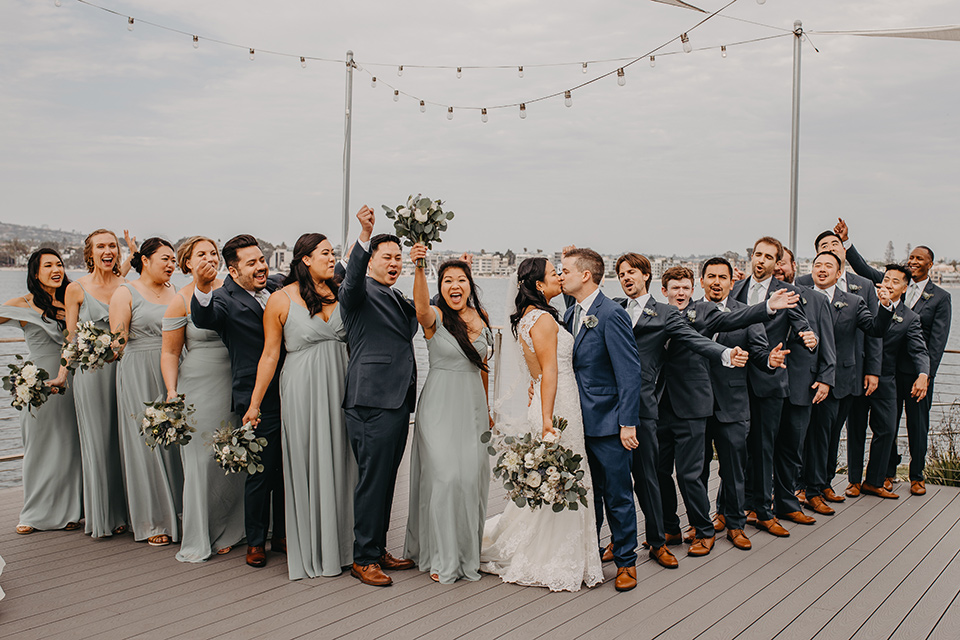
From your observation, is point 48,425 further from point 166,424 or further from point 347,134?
point 347,134

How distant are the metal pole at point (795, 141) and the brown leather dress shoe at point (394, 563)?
504 cm

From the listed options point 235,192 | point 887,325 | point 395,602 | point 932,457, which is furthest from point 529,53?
point 235,192

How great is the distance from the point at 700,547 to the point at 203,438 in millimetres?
3035

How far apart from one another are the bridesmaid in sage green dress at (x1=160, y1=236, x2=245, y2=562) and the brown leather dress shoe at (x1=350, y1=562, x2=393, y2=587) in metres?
0.95

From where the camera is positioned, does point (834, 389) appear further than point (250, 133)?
No

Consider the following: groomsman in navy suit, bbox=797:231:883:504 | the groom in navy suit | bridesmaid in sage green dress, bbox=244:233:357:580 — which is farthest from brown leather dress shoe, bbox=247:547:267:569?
groomsman in navy suit, bbox=797:231:883:504

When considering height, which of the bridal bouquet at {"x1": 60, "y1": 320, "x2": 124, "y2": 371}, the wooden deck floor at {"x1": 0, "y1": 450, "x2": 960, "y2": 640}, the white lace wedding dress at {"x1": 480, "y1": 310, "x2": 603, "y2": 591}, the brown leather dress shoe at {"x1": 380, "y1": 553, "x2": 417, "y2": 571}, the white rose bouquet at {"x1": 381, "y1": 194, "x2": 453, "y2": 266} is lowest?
the wooden deck floor at {"x1": 0, "y1": 450, "x2": 960, "y2": 640}

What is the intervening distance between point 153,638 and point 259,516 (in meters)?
1.04

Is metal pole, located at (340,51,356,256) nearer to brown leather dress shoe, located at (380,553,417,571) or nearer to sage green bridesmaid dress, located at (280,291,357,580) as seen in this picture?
sage green bridesmaid dress, located at (280,291,357,580)

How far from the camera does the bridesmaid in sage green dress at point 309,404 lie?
3980 mm

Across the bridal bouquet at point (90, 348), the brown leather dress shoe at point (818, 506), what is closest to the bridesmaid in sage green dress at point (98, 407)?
the bridal bouquet at point (90, 348)

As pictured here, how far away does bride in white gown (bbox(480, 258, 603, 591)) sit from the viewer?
3791 mm

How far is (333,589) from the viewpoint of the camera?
12.4ft

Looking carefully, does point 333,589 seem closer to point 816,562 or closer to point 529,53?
point 816,562
